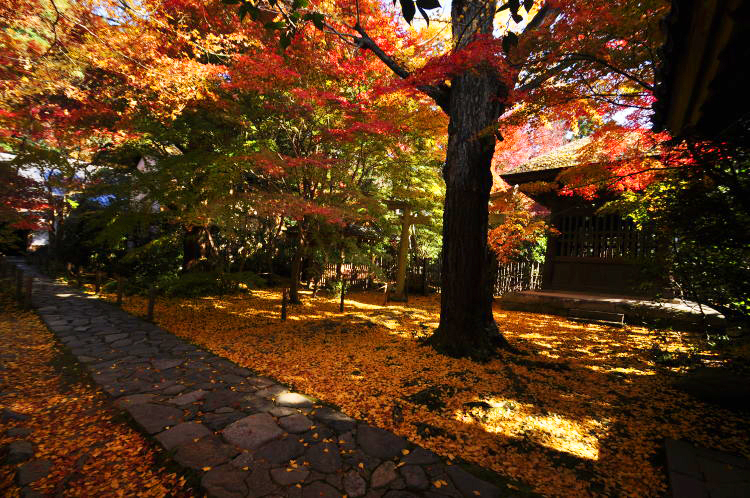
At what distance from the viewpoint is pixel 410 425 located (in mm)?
3455

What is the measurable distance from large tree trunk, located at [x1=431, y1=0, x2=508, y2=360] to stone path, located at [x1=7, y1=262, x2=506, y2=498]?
2933 millimetres

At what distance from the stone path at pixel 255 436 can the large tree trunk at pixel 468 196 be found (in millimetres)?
2933

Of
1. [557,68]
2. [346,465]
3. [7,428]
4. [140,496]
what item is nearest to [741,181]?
[557,68]

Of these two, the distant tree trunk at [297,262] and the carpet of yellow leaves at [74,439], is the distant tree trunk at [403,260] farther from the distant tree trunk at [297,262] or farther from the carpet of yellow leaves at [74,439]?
the carpet of yellow leaves at [74,439]

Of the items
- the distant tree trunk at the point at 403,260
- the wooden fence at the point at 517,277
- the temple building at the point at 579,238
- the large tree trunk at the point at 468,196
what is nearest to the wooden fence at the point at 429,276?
the wooden fence at the point at 517,277

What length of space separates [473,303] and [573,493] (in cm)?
A: 334

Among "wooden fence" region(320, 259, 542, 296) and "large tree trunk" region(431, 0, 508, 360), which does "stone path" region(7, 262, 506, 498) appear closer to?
"large tree trunk" region(431, 0, 508, 360)

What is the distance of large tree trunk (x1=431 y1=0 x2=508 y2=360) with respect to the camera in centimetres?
553

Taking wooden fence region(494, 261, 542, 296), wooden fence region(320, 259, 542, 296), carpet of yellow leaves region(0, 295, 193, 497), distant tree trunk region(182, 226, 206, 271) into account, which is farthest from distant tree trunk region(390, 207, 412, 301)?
carpet of yellow leaves region(0, 295, 193, 497)

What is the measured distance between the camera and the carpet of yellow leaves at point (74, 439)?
7.95 ft

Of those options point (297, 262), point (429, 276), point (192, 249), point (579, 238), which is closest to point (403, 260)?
point (429, 276)

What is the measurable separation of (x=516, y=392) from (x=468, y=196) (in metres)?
3.05

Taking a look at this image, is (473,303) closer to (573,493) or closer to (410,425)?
(410,425)

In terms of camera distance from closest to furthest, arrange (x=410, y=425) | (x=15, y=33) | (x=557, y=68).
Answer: (x=410, y=425) < (x=557, y=68) < (x=15, y=33)
